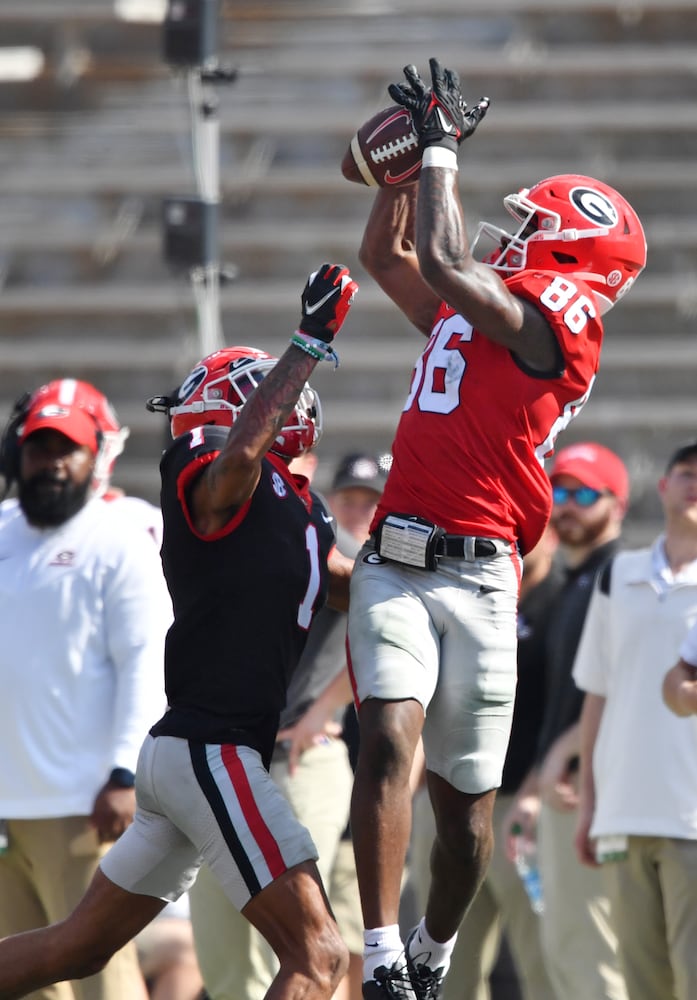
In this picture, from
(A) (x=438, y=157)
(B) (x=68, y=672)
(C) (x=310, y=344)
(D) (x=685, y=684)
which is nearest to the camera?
(C) (x=310, y=344)

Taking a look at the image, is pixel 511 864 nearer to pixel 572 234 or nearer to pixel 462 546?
pixel 462 546

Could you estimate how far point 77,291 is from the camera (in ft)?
38.3

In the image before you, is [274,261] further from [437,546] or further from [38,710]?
[437,546]

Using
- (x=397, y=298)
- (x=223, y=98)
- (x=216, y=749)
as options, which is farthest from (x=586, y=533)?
(x=223, y=98)

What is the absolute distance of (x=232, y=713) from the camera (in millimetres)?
3797

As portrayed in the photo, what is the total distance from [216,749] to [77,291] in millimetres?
8334

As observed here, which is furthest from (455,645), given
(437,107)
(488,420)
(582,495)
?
(582,495)

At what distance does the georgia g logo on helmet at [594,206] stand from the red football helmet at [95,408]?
6.51ft

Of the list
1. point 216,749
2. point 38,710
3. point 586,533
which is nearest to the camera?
point 216,749

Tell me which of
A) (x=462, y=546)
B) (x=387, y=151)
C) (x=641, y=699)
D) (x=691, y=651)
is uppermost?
(x=387, y=151)

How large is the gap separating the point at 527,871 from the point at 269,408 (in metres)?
2.95

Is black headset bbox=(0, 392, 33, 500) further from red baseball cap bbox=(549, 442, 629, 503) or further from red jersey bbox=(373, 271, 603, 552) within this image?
red baseball cap bbox=(549, 442, 629, 503)

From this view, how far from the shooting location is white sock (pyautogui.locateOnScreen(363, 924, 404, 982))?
3.72 m

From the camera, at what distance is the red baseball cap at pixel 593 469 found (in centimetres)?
654
